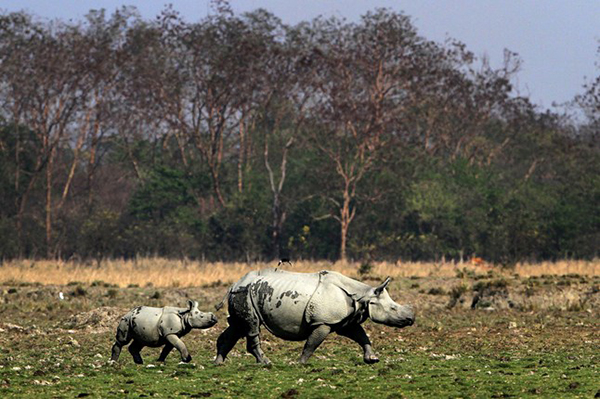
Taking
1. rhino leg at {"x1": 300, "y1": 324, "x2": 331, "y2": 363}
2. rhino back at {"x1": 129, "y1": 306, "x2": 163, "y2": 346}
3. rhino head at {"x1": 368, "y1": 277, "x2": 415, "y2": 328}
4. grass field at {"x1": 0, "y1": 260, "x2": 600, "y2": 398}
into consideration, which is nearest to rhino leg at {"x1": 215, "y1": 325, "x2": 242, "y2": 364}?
grass field at {"x1": 0, "y1": 260, "x2": 600, "y2": 398}

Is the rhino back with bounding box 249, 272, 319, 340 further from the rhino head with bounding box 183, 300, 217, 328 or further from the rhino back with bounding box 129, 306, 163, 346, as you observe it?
the rhino back with bounding box 129, 306, 163, 346

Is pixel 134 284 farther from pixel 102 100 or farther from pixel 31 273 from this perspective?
pixel 102 100

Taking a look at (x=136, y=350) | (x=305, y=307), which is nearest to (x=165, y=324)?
(x=136, y=350)

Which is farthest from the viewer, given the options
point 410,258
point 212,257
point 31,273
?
point 212,257

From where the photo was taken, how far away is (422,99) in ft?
225

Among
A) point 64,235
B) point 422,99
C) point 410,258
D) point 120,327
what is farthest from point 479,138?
point 120,327

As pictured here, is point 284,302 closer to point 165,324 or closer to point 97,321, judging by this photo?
point 165,324

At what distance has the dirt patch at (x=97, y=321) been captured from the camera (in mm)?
23766

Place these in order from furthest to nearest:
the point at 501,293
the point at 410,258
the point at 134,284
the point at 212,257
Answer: the point at 212,257, the point at 410,258, the point at 134,284, the point at 501,293

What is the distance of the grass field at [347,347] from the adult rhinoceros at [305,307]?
2.10ft

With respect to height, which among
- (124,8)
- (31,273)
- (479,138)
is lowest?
(31,273)

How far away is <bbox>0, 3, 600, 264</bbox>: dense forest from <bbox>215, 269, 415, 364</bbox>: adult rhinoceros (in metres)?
41.7

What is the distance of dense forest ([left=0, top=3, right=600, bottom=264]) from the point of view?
60.8 metres

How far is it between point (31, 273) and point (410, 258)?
24.2 m
